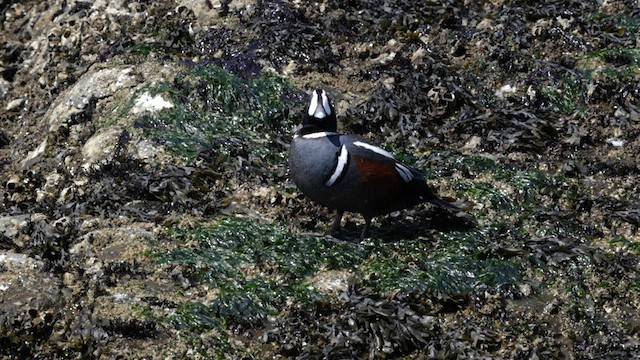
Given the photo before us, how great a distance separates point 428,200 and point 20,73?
660cm

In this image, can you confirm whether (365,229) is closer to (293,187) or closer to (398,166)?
(398,166)

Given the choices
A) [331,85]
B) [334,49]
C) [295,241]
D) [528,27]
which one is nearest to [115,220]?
[295,241]

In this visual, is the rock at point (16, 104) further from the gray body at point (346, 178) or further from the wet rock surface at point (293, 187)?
the gray body at point (346, 178)

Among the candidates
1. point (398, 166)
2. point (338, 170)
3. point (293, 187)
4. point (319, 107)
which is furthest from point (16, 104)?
point (398, 166)

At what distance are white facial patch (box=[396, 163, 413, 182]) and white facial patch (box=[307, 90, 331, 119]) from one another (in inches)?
29.6

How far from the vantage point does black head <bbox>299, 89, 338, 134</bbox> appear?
793cm

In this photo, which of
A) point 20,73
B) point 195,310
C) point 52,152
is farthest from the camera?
point 20,73

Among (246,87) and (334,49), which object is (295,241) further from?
(334,49)

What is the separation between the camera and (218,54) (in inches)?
437

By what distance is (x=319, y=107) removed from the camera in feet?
26.1

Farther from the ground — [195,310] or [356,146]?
[356,146]

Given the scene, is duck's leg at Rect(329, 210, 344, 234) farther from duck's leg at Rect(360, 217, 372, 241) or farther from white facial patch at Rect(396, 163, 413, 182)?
white facial patch at Rect(396, 163, 413, 182)

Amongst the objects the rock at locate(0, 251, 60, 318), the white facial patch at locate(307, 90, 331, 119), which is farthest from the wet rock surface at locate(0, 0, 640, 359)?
the white facial patch at locate(307, 90, 331, 119)

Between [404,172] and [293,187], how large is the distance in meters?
1.37
